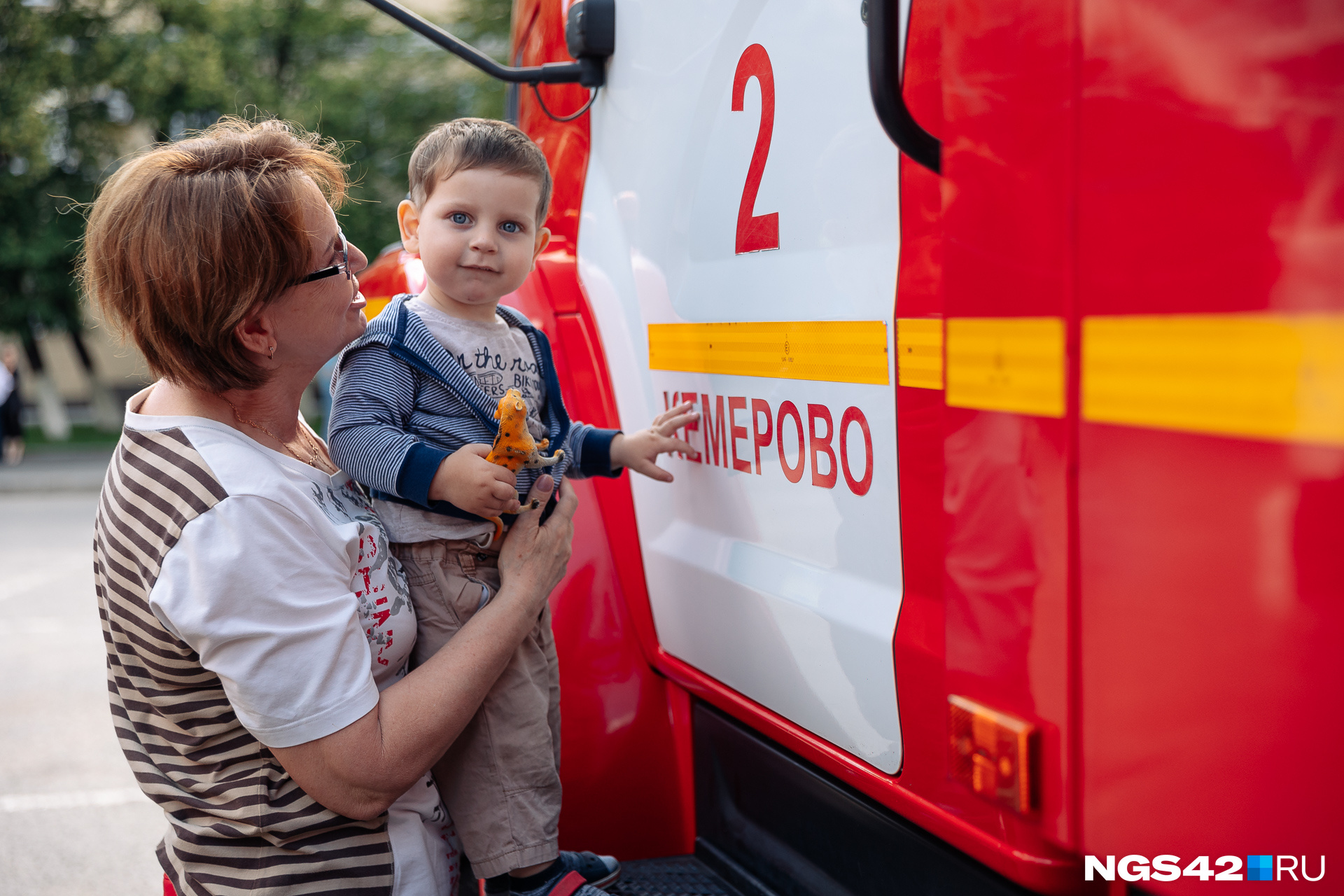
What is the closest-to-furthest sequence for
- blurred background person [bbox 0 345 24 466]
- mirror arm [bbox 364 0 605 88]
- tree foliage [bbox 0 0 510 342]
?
1. mirror arm [bbox 364 0 605 88]
2. blurred background person [bbox 0 345 24 466]
3. tree foliage [bbox 0 0 510 342]

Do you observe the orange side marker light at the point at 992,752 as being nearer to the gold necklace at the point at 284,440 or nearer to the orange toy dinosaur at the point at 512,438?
the orange toy dinosaur at the point at 512,438

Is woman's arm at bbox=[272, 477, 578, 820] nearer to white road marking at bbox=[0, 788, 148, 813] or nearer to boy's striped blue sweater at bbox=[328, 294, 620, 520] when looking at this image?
boy's striped blue sweater at bbox=[328, 294, 620, 520]

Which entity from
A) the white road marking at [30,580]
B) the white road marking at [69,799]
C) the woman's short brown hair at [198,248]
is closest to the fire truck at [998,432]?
the woman's short brown hair at [198,248]

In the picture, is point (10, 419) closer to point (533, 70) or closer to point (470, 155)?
point (533, 70)

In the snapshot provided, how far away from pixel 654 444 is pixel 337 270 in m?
0.57

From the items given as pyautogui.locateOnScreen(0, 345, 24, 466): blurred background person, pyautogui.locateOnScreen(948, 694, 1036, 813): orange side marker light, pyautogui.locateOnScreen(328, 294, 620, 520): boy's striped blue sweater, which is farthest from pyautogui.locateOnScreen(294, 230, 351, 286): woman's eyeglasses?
pyautogui.locateOnScreen(0, 345, 24, 466): blurred background person

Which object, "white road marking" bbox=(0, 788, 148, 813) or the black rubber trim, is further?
"white road marking" bbox=(0, 788, 148, 813)

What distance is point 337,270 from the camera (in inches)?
60.8

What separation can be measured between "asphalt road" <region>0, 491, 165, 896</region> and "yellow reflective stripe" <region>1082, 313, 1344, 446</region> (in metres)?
3.13

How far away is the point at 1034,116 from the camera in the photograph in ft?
3.10

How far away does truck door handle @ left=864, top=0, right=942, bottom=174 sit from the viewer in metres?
1.03

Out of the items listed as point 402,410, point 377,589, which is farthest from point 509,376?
point 377,589

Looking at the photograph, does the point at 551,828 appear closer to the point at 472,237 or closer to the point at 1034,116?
the point at 472,237

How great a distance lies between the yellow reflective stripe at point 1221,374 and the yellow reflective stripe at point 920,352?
0.31 metres
